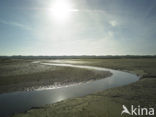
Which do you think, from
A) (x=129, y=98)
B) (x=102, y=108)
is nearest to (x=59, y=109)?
(x=102, y=108)

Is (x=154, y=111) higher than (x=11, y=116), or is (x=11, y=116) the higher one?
(x=154, y=111)

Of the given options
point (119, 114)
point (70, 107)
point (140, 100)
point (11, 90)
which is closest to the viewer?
point (119, 114)

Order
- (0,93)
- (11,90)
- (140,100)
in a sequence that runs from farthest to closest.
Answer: (11,90) < (0,93) < (140,100)

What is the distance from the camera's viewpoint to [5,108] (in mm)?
A: 9945

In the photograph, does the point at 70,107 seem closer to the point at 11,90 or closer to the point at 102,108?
the point at 102,108

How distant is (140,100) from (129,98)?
3.12 ft

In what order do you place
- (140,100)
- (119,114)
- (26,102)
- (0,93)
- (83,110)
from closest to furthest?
(119,114) < (83,110) < (140,100) < (26,102) < (0,93)

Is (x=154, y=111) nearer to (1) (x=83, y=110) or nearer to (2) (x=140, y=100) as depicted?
(2) (x=140, y=100)

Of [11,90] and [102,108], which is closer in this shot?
[102,108]

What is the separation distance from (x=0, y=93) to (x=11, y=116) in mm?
7175

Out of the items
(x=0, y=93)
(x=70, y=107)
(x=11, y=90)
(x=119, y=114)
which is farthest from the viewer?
(x=11, y=90)

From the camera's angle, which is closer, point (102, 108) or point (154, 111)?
point (154, 111)

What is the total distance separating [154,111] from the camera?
8.33 m

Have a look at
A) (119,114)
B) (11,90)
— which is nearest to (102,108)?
(119,114)
